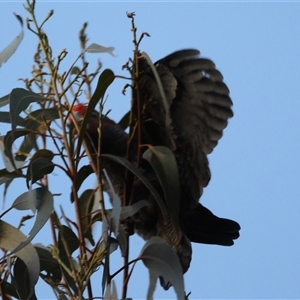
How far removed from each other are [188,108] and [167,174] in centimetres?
32

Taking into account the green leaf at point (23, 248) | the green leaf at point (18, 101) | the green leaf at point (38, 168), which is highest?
the green leaf at point (18, 101)

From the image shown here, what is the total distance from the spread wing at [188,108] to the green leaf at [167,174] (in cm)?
17

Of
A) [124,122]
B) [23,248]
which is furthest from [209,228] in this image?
[23,248]

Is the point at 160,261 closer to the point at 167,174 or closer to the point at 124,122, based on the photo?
the point at 167,174

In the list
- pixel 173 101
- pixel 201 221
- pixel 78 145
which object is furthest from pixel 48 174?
pixel 201 221

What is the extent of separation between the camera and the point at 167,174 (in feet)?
4.08

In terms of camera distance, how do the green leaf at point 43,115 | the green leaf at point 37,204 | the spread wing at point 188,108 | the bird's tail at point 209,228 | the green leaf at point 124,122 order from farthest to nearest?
the bird's tail at point 209,228, the green leaf at point 124,122, the spread wing at point 188,108, the green leaf at point 43,115, the green leaf at point 37,204

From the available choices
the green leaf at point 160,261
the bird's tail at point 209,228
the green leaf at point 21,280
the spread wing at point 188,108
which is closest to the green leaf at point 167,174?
the green leaf at point 160,261

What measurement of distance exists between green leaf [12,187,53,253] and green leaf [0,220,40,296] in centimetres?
5

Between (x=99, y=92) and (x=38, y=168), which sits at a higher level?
(x=99, y=92)

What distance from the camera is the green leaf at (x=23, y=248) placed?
1191 mm

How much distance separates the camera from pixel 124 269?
1147 millimetres

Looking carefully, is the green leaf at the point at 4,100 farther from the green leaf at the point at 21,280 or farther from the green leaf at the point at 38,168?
the green leaf at the point at 21,280

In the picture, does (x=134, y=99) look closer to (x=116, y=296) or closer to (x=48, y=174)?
(x=48, y=174)
